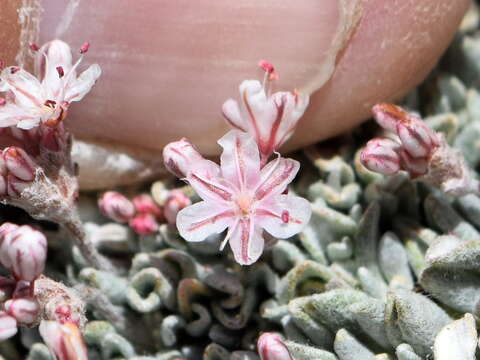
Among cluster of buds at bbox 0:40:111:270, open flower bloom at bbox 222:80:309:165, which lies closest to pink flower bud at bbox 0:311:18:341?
cluster of buds at bbox 0:40:111:270

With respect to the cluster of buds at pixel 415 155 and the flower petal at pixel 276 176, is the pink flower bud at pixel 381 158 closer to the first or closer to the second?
the cluster of buds at pixel 415 155

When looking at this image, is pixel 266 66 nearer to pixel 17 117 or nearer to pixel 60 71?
pixel 60 71

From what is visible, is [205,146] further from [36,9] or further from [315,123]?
[36,9]

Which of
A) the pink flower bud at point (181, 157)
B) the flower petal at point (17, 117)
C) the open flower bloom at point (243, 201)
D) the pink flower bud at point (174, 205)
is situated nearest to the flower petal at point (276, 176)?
the open flower bloom at point (243, 201)

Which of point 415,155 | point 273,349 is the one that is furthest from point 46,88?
point 415,155

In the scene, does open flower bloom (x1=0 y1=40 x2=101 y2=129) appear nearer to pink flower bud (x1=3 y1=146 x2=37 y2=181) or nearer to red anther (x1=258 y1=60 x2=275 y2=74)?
pink flower bud (x1=3 y1=146 x2=37 y2=181)

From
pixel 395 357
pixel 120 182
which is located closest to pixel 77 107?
pixel 120 182
